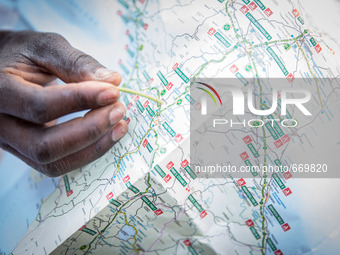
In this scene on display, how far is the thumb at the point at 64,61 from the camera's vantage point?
0.65 metres

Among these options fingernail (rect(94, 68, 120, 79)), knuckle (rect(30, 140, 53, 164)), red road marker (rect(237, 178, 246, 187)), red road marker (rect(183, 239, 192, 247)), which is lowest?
red road marker (rect(183, 239, 192, 247))

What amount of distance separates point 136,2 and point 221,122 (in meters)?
0.50

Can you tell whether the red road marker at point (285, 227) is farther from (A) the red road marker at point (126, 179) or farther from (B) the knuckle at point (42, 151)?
(B) the knuckle at point (42, 151)

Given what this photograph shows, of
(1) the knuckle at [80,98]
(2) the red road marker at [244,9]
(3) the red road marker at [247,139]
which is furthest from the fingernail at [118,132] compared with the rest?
(2) the red road marker at [244,9]

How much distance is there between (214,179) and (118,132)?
0.26 metres

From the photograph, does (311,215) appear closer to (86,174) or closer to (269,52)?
(269,52)

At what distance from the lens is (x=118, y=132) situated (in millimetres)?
702

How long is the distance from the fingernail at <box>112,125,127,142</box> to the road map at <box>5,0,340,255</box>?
0.04m

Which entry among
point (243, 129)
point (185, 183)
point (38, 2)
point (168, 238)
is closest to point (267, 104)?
point (243, 129)

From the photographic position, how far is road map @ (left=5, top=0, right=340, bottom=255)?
66 cm

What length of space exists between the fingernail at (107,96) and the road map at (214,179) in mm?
126

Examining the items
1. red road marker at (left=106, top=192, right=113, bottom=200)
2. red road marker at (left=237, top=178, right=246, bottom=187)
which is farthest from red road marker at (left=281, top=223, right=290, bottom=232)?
red road marker at (left=106, top=192, right=113, bottom=200)

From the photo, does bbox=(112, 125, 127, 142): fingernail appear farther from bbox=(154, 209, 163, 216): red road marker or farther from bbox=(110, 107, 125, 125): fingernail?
bbox=(154, 209, 163, 216): red road marker

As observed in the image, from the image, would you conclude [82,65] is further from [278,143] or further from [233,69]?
[278,143]
